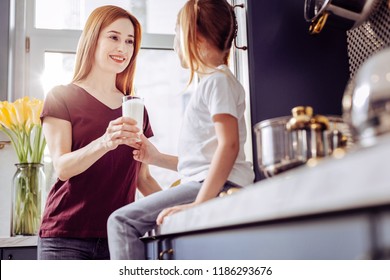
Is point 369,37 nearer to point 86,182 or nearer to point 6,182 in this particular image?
point 86,182

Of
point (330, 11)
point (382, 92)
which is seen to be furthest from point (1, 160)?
point (382, 92)

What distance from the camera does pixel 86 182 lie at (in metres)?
1.43

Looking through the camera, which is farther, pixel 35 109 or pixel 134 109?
pixel 35 109

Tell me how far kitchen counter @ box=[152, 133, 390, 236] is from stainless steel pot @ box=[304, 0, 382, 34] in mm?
682

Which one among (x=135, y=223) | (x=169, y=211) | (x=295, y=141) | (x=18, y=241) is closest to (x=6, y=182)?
(x=18, y=241)

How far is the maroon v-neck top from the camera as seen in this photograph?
4.55 ft

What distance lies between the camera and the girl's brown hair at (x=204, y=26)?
46.7 inches

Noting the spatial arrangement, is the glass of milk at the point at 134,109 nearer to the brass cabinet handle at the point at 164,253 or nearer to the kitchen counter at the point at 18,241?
the brass cabinet handle at the point at 164,253

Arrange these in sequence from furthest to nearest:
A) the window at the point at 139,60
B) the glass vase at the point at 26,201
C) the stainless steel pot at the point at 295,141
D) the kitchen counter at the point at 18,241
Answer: the window at the point at 139,60
the glass vase at the point at 26,201
the kitchen counter at the point at 18,241
the stainless steel pot at the point at 295,141

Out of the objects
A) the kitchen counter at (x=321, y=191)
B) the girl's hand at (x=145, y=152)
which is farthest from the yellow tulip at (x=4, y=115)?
the kitchen counter at (x=321, y=191)

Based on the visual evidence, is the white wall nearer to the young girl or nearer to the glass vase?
the glass vase

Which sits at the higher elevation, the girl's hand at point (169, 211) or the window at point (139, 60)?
the window at point (139, 60)

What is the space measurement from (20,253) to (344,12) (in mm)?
1208

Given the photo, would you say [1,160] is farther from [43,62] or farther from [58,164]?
[58,164]
